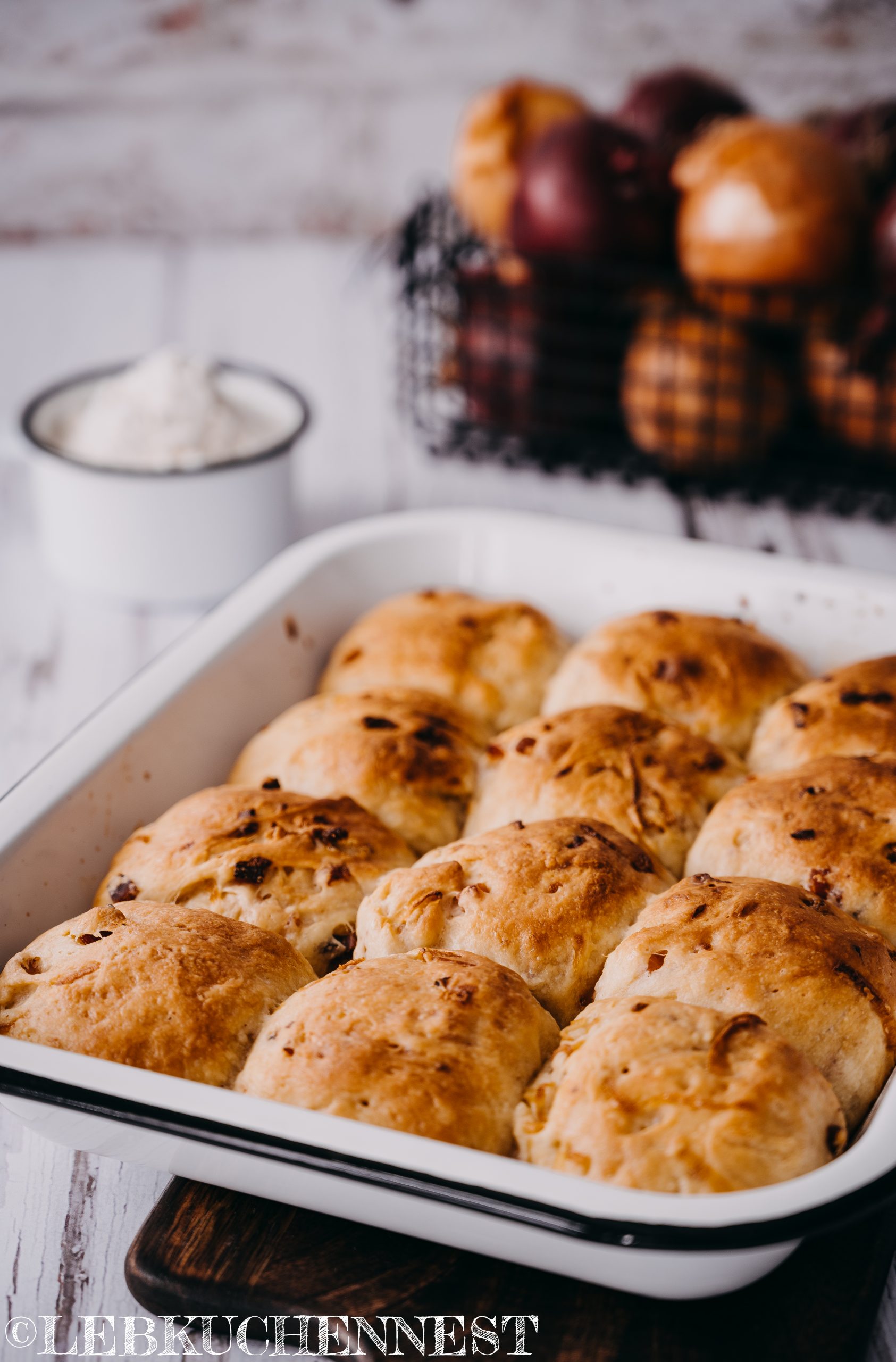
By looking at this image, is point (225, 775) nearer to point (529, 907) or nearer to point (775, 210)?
point (529, 907)

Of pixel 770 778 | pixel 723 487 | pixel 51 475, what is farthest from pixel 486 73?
pixel 770 778

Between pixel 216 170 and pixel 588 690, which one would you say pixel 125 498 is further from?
pixel 216 170

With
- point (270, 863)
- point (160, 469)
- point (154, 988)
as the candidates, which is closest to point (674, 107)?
point (160, 469)

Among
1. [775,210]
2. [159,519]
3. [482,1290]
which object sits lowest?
[482,1290]

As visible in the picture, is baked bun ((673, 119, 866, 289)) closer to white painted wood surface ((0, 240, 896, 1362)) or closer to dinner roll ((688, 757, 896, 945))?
white painted wood surface ((0, 240, 896, 1362))

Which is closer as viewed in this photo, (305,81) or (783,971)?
(783,971)
